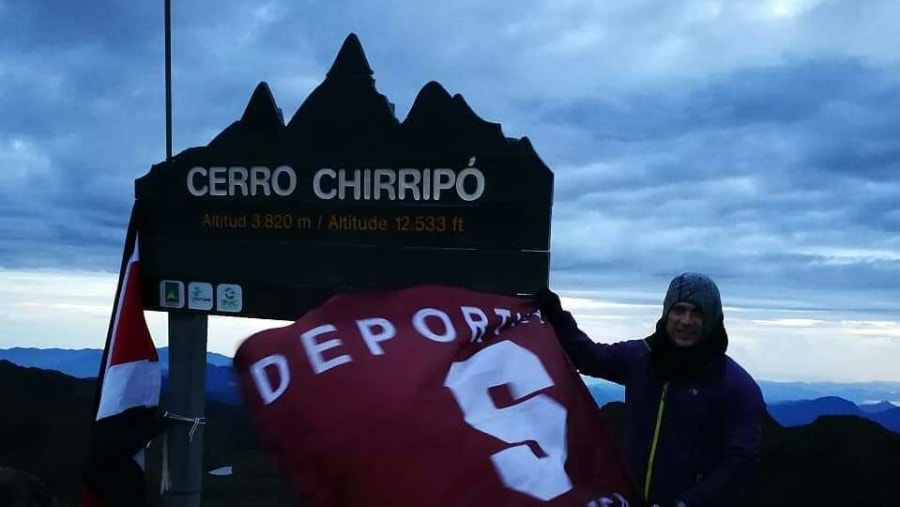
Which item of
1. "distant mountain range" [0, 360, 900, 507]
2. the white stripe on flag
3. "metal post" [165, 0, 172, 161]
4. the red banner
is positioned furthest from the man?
"metal post" [165, 0, 172, 161]

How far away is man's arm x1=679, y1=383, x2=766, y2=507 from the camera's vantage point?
263 centimetres

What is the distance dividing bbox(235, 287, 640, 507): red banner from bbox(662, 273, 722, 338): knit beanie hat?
511 millimetres

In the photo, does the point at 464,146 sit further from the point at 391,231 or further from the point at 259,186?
the point at 259,186

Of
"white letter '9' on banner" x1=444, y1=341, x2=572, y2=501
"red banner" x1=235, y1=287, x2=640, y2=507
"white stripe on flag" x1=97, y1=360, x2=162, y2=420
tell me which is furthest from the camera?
"white stripe on flag" x1=97, y1=360, x2=162, y2=420

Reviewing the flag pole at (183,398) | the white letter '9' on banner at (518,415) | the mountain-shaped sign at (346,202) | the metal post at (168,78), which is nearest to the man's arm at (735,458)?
the white letter '9' on banner at (518,415)

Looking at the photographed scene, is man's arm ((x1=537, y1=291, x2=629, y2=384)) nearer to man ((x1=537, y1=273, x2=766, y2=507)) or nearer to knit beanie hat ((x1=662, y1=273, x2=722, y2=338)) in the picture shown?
man ((x1=537, y1=273, x2=766, y2=507))

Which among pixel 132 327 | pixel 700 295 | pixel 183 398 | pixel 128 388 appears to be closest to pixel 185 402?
pixel 183 398

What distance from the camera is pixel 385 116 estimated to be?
3707 mm

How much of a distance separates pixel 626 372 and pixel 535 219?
0.74m

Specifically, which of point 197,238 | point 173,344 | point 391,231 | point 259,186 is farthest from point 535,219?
point 173,344

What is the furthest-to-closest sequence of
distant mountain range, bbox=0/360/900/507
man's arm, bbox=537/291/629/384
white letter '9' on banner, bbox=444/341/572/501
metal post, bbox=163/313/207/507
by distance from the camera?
distant mountain range, bbox=0/360/900/507
metal post, bbox=163/313/207/507
man's arm, bbox=537/291/629/384
white letter '9' on banner, bbox=444/341/572/501

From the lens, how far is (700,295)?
268 centimetres

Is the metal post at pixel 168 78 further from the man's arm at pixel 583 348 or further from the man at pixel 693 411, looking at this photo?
the man at pixel 693 411

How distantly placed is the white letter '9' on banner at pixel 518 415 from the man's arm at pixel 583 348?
0.30 meters
